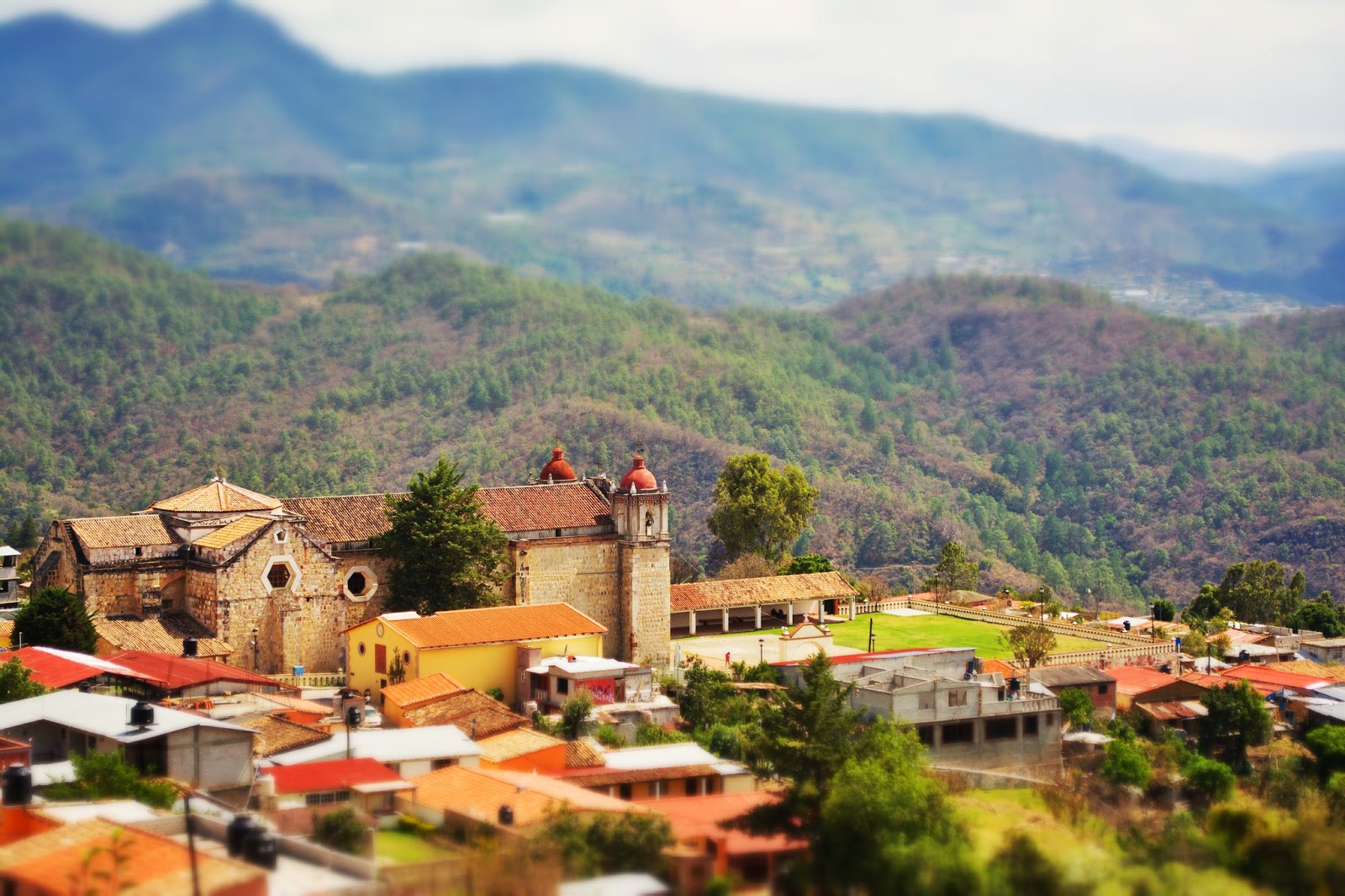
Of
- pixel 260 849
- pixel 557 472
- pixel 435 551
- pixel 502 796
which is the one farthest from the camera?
pixel 557 472

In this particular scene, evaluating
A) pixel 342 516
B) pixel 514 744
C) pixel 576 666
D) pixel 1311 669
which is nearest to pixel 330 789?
pixel 514 744

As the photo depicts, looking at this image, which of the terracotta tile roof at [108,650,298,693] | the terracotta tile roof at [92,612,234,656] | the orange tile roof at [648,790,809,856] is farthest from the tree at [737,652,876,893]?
the terracotta tile roof at [92,612,234,656]

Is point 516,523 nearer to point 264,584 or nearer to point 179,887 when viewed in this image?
point 264,584

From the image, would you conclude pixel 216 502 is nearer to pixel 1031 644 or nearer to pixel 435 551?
pixel 435 551

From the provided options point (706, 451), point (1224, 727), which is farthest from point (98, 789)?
point (706, 451)

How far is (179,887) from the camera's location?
77.2 ft

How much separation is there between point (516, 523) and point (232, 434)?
7089 cm

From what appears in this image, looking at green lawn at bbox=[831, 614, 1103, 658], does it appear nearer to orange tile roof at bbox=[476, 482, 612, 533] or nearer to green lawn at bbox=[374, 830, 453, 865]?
orange tile roof at bbox=[476, 482, 612, 533]

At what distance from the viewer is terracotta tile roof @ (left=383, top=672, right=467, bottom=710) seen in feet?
133

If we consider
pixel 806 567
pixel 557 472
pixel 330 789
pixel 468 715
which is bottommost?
pixel 330 789

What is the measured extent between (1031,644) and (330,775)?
81.4 ft

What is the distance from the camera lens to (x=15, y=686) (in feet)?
123

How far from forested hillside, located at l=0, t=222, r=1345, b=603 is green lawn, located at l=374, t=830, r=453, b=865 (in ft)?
224

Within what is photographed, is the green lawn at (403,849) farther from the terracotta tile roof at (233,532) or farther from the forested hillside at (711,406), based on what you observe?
the forested hillside at (711,406)
